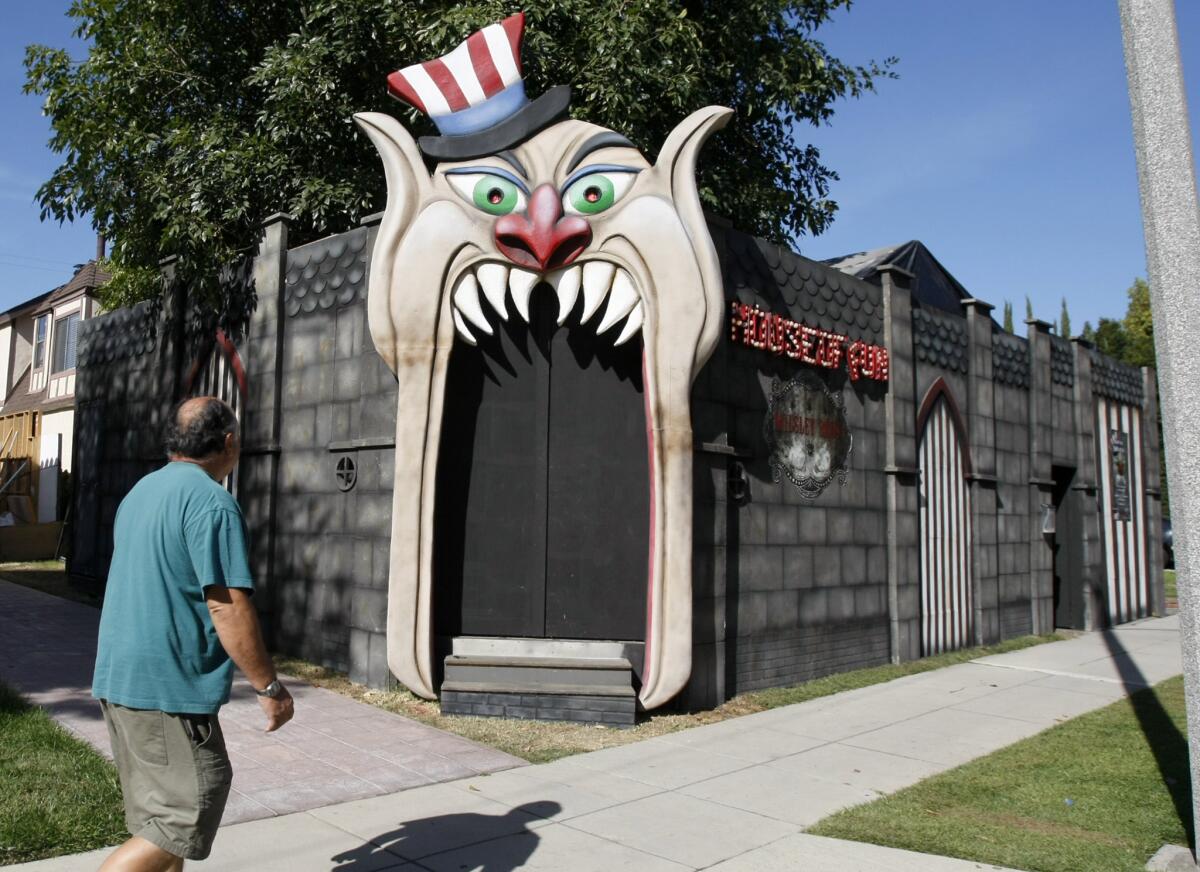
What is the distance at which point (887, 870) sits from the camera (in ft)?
16.8

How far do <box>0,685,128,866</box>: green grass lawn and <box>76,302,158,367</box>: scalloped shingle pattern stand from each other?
8.70 meters

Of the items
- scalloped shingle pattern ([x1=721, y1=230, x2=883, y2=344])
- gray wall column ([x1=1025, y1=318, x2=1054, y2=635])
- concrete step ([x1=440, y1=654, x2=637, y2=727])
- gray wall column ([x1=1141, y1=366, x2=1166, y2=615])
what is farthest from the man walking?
gray wall column ([x1=1141, y1=366, x2=1166, y2=615])

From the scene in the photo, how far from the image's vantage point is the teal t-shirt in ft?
11.9

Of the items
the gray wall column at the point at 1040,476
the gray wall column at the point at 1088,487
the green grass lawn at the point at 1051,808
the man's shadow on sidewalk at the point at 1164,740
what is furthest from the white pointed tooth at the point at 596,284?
the gray wall column at the point at 1088,487

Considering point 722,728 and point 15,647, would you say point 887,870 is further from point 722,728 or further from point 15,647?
point 15,647

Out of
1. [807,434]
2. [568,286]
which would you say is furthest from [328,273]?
[807,434]

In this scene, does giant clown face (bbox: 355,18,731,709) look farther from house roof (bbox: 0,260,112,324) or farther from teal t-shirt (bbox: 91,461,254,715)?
house roof (bbox: 0,260,112,324)

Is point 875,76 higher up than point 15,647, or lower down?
higher up

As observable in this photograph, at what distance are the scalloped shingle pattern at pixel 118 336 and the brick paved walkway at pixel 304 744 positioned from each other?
235 inches

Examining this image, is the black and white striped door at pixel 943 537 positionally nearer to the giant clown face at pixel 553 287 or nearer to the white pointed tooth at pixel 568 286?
the giant clown face at pixel 553 287

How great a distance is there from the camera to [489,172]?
8867 millimetres

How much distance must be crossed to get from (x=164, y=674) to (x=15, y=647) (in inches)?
337

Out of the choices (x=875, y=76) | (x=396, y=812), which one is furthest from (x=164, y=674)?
(x=875, y=76)

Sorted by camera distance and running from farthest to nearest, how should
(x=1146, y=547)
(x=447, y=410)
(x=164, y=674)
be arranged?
(x=1146, y=547) < (x=447, y=410) < (x=164, y=674)
